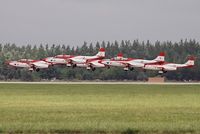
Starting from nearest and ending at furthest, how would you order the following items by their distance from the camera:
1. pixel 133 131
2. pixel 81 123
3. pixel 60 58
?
pixel 133 131
pixel 81 123
pixel 60 58

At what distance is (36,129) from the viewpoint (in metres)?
43.6

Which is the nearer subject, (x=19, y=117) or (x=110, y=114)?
(x=19, y=117)

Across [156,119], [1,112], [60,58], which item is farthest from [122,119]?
[60,58]

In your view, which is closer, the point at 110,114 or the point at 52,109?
the point at 110,114

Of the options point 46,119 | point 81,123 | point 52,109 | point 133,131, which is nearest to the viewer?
point 133,131

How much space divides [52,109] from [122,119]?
1159 cm

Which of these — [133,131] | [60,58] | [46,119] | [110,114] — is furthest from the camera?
[60,58]

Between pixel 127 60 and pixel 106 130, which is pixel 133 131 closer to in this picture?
pixel 106 130

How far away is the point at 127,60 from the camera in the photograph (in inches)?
7869

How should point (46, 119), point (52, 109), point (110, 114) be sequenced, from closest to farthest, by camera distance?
1. point (46, 119)
2. point (110, 114)
3. point (52, 109)

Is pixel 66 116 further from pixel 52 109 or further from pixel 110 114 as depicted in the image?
pixel 52 109

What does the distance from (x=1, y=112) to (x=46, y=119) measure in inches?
282

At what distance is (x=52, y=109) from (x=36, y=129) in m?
18.0

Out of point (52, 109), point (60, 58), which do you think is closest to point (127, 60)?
point (60, 58)
